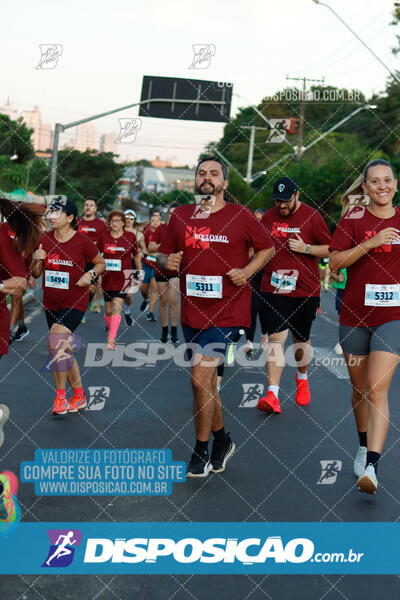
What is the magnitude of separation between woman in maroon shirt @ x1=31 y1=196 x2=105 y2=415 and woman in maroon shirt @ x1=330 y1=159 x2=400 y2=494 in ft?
8.04

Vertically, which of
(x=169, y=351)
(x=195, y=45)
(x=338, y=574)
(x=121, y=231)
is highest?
(x=195, y=45)

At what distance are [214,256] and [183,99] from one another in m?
15.1

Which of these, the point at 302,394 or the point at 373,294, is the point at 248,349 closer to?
the point at 302,394

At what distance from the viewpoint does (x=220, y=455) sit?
16.8 feet

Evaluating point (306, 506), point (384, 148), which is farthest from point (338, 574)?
point (384, 148)

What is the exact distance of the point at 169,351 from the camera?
10055 millimetres

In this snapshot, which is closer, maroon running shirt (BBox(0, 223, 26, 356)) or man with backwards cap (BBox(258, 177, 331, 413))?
maroon running shirt (BBox(0, 223, 26, 356))

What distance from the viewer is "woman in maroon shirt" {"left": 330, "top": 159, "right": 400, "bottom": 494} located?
4.64m

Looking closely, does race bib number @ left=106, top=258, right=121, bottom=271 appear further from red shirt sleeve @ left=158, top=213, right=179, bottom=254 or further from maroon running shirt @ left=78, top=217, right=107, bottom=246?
red shirt sleeve @ left=158, top=213, right=179, bottom=254

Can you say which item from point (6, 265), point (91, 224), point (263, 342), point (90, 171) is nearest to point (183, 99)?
point (91, 224)

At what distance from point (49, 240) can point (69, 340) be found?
38.3 inches

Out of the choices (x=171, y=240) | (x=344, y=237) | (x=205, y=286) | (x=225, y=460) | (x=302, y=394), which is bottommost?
(x=302, y=394)

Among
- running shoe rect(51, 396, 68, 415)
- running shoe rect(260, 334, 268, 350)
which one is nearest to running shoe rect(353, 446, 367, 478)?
running shoe rect(51, 396, 68, 415)

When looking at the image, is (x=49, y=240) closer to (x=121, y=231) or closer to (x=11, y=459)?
(x=11, y=459)
